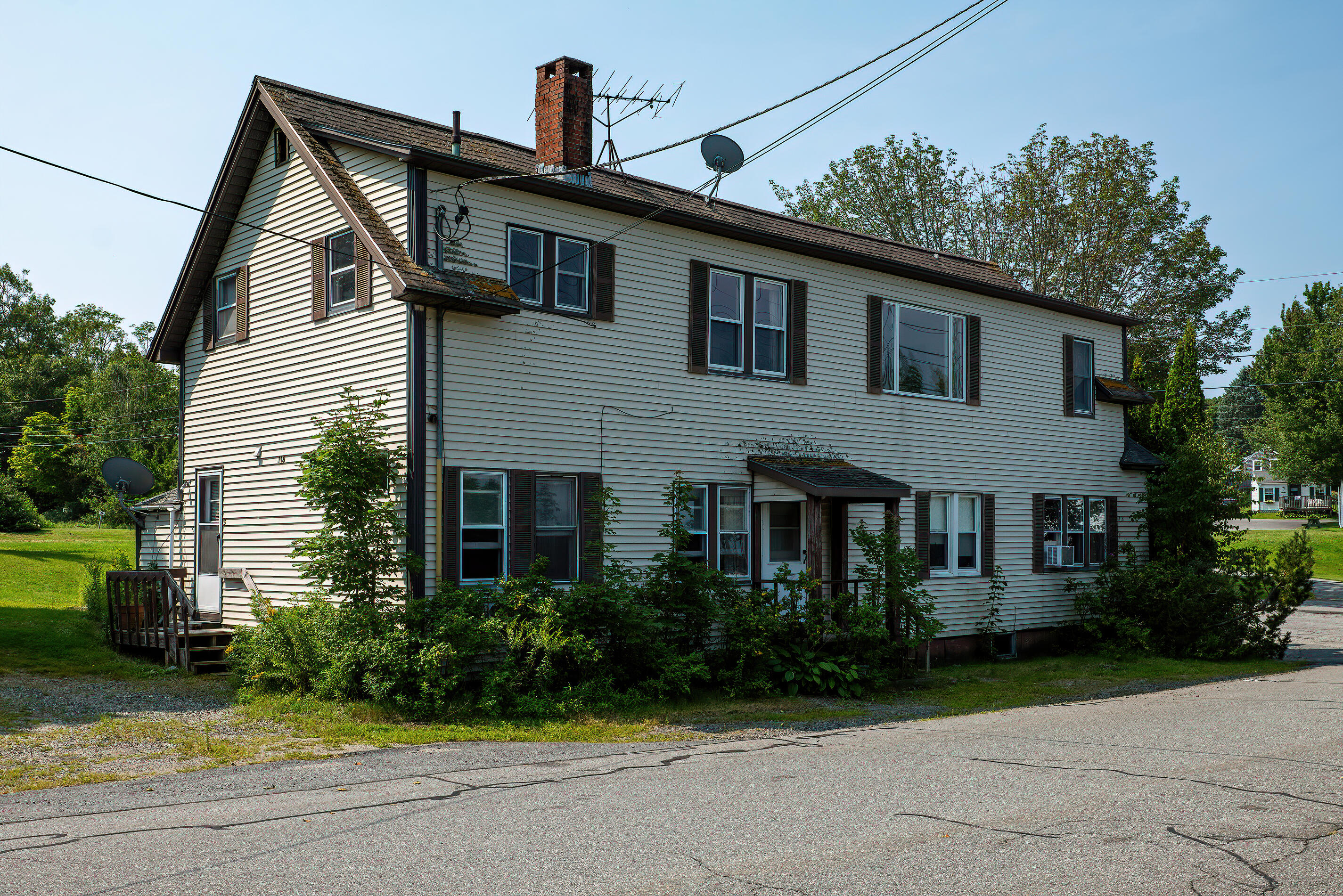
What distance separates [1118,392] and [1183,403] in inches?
81.2

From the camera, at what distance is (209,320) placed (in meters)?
17.5

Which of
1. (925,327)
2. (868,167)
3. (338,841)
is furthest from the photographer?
(868,167)

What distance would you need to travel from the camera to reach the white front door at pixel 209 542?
54.2ft

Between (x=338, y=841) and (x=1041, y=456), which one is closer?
(x=338, y=841)

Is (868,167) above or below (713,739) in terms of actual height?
above

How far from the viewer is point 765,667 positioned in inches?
589

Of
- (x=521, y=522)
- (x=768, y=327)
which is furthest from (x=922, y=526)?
(x=521, y=522)

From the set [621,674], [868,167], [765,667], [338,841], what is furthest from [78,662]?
[868,167]

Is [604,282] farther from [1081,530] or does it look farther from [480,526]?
[1081,530]

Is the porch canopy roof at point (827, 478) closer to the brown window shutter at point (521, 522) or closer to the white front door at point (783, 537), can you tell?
the white front door at point (783, 537)

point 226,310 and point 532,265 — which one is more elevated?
point 532,265

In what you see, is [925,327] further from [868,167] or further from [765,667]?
[868,167]

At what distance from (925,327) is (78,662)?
15028mm

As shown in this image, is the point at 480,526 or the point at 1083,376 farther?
the point at 1083,376
